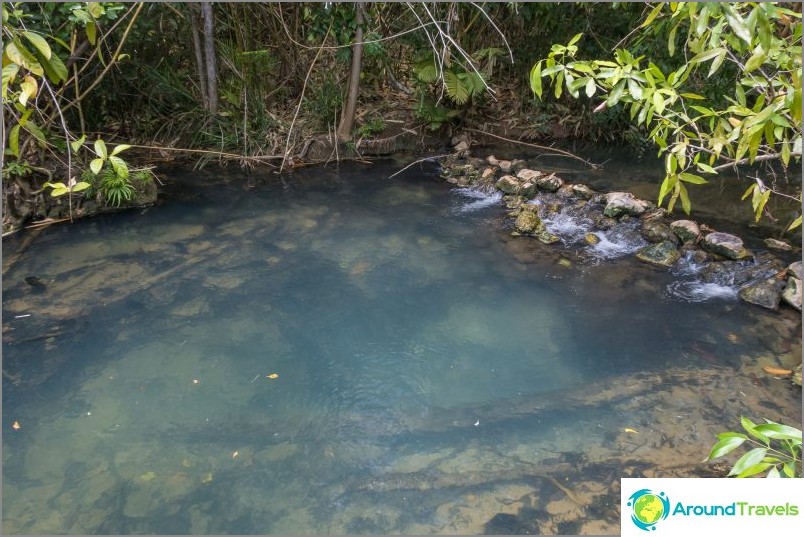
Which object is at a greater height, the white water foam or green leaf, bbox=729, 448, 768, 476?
green leaf, bbox=729, 448, 768, 476

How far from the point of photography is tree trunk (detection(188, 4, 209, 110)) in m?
6.89

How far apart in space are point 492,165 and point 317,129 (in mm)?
2251

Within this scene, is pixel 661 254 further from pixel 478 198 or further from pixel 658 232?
pixel 478 198

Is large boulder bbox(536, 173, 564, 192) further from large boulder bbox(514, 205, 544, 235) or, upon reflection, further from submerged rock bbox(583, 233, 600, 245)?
submerged rock bbox(583, 233, 600, 245)

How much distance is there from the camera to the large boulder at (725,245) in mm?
4531

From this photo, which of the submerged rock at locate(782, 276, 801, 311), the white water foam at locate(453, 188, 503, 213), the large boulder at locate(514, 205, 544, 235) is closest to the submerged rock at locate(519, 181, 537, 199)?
the white water foam at locate(453, 188, 503, 213)

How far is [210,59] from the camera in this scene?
22.6 feet

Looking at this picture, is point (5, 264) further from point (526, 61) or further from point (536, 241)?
point (526, 61)

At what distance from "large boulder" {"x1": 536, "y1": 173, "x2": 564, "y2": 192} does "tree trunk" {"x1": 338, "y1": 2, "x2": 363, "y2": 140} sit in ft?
8.16

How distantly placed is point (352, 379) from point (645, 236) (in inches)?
118

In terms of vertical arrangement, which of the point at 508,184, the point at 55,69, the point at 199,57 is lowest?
the point at 508,184

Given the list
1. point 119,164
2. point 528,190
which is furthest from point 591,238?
point 119,164

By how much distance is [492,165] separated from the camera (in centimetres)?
691

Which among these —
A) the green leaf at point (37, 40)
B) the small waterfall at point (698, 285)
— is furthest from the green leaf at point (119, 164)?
the small waterfall at point (698, 285)
